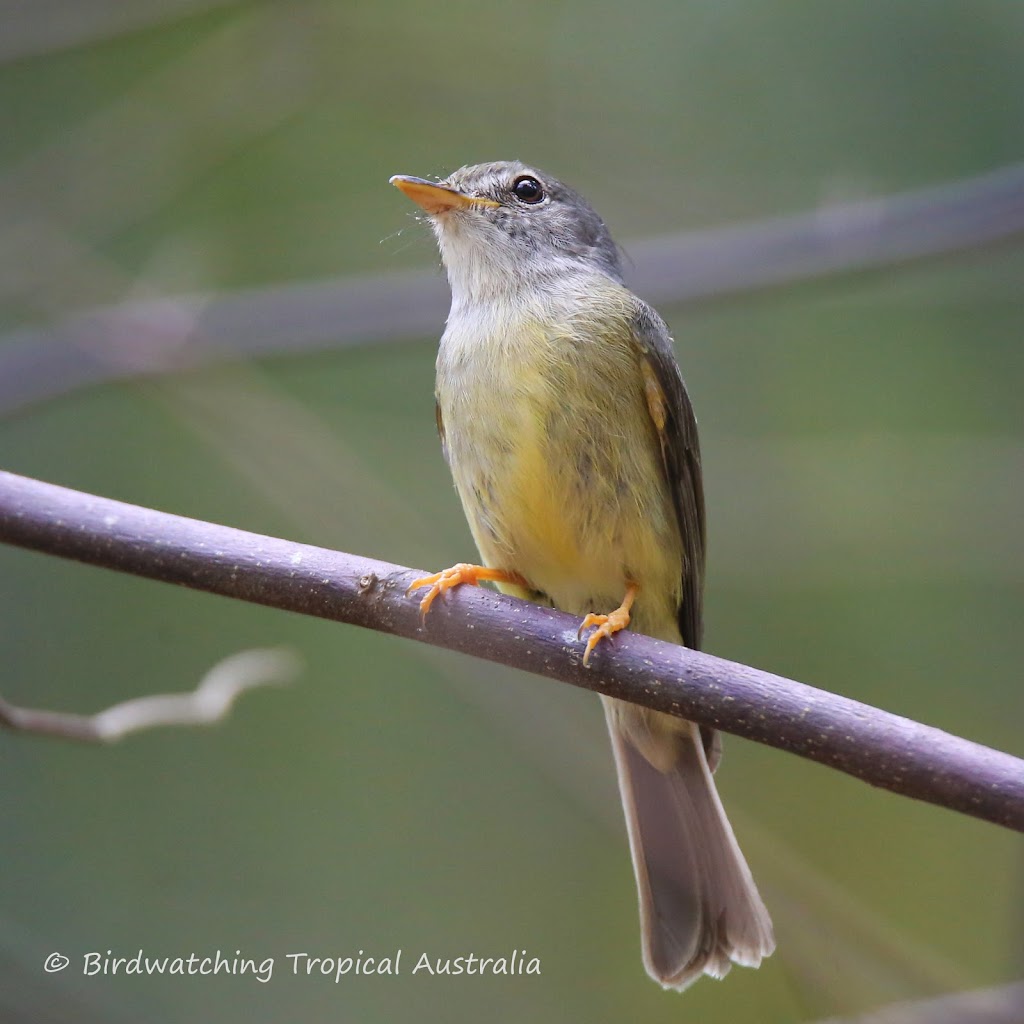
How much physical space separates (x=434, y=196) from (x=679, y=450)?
103 cm

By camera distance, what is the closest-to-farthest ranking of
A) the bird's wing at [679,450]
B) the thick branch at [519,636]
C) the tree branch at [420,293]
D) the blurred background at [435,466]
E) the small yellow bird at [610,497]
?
the thick branch at [519,636] < the small yellow bird at [610,497] < the bird's wing at [679,450] < the tree branch at [420,293] < the blurred background at [435,466]

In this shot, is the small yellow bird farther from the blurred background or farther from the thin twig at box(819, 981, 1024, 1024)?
the blurred background

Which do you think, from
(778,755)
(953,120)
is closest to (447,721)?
(778,755)

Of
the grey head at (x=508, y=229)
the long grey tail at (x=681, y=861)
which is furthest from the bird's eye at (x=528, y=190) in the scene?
the long grey tail at (x=681, y=861)

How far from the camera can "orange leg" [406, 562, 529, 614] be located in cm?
248

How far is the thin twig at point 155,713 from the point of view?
2445 millimetres

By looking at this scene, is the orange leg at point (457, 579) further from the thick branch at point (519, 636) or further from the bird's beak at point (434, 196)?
the bird's beak at point (434, 196)

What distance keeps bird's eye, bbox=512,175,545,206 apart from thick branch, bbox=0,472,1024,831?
1.67 m

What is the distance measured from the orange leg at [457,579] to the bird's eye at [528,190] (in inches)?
46.0

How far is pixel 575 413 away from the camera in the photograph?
Answer: 3.13 metres

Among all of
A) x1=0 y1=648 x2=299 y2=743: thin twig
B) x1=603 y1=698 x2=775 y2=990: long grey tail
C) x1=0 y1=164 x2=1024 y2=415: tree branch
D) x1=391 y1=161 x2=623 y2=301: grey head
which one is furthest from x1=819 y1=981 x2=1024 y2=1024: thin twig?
x1=0 y1=164 x2=1024 y2=415: tree branch

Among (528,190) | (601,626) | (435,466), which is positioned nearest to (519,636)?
(601,626)

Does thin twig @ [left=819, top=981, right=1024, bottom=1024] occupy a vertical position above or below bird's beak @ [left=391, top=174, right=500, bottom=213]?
below

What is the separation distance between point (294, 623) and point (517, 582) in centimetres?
264
